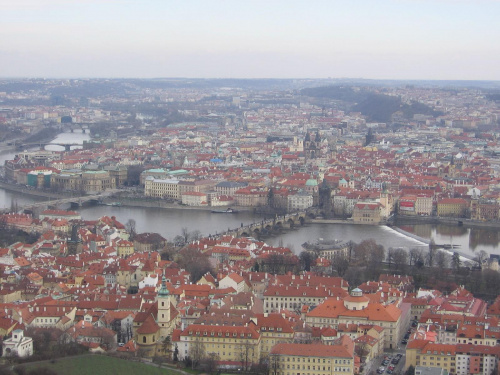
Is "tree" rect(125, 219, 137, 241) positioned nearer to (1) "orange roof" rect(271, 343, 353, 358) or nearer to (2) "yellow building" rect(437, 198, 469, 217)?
(2) "yellow building" rect(437, 198, 469, 217)

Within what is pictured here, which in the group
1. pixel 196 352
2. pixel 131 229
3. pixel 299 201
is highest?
pixel 196 352

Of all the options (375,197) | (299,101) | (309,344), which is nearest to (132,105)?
(299,101)

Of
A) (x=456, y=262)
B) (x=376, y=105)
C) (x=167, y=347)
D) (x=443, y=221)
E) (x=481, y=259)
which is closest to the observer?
(x=167, y=347)

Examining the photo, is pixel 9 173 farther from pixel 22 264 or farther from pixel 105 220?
pixel 22 264

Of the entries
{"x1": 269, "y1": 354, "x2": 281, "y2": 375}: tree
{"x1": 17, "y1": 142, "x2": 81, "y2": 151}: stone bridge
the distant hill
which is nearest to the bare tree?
{"x1": 269, "y1": 354, "x2": 281, "y2": 375}: tree

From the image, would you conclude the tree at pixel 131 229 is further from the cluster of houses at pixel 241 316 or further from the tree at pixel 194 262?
the cluster of houses at pixel 241 316

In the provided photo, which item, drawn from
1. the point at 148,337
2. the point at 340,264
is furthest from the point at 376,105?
the point at 148,337

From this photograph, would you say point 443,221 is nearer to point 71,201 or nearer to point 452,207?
point 452,207

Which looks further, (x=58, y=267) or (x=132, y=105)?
(x=132, y=105)

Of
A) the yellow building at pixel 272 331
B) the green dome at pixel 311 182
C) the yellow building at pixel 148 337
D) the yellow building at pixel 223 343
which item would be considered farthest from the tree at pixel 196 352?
the green dome at pixel 311 182
